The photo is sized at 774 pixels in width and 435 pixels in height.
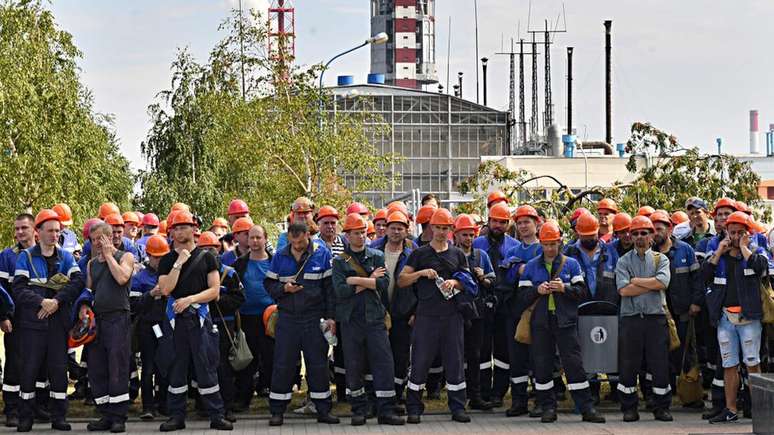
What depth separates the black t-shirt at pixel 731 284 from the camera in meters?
12.7

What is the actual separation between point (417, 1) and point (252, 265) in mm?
127080

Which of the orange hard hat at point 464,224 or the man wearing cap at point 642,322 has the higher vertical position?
the orange hard hat at point 464,224

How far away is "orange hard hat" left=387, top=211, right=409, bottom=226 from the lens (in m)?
13.2

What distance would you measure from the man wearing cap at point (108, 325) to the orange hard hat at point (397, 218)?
2.57 m

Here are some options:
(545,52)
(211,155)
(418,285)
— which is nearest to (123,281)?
(418,285)

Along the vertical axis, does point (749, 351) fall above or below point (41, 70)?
below

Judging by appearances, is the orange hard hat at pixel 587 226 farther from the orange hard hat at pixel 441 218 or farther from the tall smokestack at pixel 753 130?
the tall smokestack at pixel 753 130

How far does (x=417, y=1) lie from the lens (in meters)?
138

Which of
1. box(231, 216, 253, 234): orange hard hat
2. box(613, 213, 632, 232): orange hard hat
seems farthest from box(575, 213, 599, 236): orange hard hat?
box(231, 216, 253, 234): orange hard hat

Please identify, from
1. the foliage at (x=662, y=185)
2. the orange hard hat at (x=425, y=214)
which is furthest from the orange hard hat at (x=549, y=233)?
the foliage at (x=662, y=185)

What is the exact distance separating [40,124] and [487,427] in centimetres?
1752

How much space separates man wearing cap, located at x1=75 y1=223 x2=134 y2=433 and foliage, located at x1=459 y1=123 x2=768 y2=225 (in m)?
12.7

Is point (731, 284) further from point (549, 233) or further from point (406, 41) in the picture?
point (406, 41)

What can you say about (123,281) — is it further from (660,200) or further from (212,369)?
Result: (660,200)
